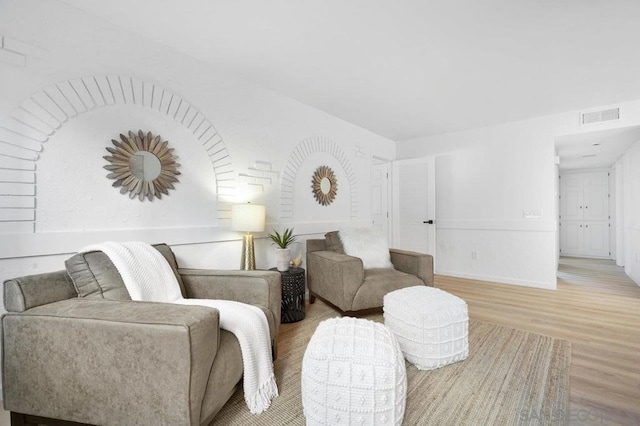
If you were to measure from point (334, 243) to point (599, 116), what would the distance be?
352 cm

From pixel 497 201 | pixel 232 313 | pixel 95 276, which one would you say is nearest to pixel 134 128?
pixel 95 276

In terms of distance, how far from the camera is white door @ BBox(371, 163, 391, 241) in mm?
5059

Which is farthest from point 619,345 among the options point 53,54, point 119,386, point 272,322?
point 53,54

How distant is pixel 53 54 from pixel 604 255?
9068mm

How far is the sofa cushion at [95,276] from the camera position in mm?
1367

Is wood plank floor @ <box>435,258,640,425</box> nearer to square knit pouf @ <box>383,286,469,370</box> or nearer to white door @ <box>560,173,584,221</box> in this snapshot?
square knit pouf @ <box>383,286,469,370</box>

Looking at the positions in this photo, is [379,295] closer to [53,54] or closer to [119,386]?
[119,386]

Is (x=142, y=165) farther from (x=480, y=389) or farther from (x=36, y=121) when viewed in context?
(x=480, y=389)

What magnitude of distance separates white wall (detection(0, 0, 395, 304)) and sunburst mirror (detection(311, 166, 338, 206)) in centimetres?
11

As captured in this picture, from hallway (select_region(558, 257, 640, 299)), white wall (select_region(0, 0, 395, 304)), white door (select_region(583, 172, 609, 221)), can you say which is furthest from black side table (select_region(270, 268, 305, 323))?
white door (select_region(583, 172, 609, 221))

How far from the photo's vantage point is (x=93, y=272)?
4.60ft

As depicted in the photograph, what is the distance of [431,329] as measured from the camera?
1.77 metres

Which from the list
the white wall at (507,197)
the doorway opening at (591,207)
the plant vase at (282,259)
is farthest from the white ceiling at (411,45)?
the doorway opening at (591,207)

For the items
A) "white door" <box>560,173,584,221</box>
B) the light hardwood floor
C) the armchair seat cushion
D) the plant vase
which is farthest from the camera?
"white door" <box>560,173,584,221</box>
